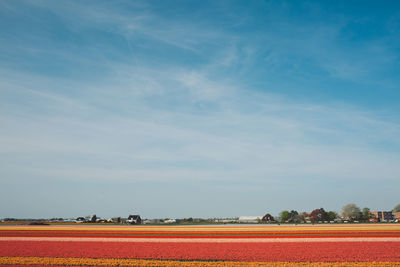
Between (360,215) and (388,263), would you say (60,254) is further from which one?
(360,215)

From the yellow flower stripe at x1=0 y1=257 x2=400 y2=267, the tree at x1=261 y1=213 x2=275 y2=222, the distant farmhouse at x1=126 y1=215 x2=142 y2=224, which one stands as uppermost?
the yellow flower stripe at x1=0 y1=257 x2=400 y2=267

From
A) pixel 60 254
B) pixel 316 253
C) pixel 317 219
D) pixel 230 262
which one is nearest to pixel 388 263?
pixel 316 253

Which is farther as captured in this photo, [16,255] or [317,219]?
[317,219]

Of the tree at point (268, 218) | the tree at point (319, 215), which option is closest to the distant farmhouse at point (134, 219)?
the tree at point (319, 215)

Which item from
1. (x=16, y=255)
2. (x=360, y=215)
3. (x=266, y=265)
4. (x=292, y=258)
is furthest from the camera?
(x=360, y=215)

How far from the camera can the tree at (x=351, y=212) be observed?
159 m

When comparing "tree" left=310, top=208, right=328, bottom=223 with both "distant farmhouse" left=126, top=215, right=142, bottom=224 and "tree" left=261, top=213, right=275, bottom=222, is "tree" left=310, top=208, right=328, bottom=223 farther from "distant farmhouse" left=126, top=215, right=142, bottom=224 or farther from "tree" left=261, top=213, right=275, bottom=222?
"distant farmhouse" left=126, top=215, right=142, bottom=224

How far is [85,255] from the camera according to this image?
1033 inches

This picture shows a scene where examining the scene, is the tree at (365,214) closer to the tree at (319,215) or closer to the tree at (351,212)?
→ the tree at (351,212)

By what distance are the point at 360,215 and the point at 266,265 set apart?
525ft

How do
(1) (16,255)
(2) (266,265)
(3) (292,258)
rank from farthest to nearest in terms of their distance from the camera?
(1) (16,255) < (3) (292,258) < (2) (266,265)

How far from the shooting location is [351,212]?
16138 cm

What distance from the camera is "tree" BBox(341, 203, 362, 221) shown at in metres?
159

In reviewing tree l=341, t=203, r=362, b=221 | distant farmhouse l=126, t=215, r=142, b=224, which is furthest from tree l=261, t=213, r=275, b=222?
distant farmhouse l=126, t=215, r=142, b=224
